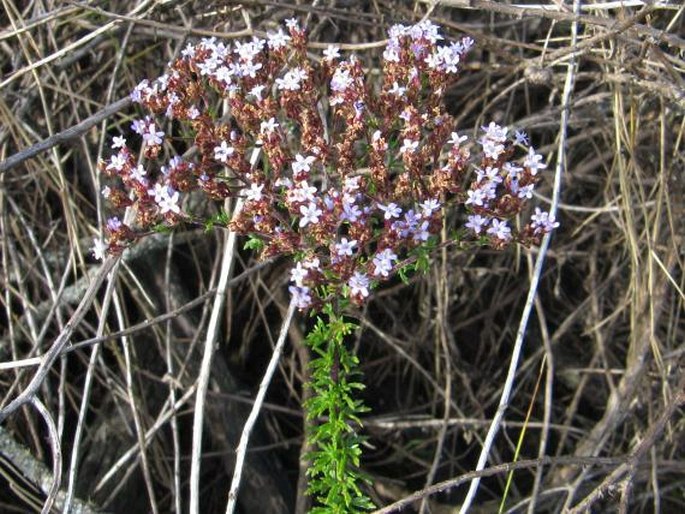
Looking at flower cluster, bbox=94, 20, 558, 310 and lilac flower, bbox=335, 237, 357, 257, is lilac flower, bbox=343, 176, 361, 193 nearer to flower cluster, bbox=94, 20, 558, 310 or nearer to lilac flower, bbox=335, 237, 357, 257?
flower cluster, bbox=94, 20, 558, 310

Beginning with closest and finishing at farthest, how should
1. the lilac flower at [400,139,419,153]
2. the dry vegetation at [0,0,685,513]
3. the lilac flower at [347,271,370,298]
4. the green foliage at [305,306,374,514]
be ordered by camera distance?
1. the lilac flower at [347,271,370,298]
2. the lilac flower at [400,139,419,153]
3. the green foliage at [305,306,374,514]
4. the dry vegetation at [0,0,685,513]

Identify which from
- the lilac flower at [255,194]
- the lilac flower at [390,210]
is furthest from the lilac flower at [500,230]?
the lilac flower at [255,194]

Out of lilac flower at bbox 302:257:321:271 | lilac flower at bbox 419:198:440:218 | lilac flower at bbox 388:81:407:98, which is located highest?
lilac flower at bbox 388:81:407:98

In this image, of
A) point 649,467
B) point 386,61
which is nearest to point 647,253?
point 649,467

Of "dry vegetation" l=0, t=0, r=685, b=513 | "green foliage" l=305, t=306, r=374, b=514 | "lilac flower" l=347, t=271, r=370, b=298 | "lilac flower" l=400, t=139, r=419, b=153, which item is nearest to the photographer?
"lilac flower" l=347, t=271, r=370, b=298

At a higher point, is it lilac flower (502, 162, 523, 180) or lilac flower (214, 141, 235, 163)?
lilac flower (214, 141, 235, 163)

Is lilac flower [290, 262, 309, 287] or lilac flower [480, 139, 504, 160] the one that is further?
lilac flower [480, 139, 504, 160]

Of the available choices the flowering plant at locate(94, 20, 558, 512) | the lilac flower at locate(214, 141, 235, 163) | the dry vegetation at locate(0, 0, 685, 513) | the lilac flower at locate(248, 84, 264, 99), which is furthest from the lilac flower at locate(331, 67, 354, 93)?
the dry vegetation at locate(0, 0, 685, 513)
